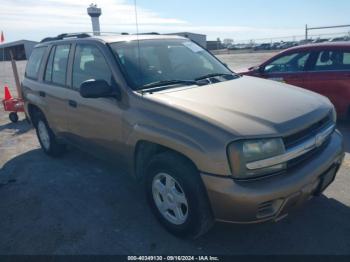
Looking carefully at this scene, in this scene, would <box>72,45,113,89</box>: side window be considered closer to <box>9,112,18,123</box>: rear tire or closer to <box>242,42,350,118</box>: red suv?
<box>242,42,350,118</box>: red suv

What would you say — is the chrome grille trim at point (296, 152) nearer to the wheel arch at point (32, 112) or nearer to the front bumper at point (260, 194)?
the front bumper at point (260, 194)

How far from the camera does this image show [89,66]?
414 cm

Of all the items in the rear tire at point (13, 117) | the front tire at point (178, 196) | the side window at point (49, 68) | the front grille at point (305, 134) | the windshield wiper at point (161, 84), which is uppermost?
the side window at point (49, 68)

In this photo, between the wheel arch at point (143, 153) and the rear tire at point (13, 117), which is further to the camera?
the rear tire at point (13, 117)

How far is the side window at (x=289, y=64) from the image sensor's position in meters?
6.86

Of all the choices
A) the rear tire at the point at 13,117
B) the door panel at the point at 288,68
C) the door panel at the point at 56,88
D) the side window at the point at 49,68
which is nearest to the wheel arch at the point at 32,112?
the door panel at the point at 56,88

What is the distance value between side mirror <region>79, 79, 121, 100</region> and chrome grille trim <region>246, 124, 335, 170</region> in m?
1.65

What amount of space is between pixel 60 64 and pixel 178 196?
109 inches

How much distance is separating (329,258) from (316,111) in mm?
1284

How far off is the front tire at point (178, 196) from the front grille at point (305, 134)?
30.8 inches

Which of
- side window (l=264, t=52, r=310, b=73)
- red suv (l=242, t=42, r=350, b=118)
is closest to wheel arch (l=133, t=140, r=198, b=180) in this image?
red suv (l=242, t=42, r=350, b=118)

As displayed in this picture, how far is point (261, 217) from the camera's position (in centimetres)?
272

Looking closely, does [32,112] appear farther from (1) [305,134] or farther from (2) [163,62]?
(1) [305,134]

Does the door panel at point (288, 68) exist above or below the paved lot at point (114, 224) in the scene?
above
